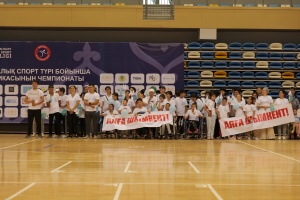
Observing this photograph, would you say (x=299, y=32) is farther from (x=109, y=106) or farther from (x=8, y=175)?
(x=8, y=175)

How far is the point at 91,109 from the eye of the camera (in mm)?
20266

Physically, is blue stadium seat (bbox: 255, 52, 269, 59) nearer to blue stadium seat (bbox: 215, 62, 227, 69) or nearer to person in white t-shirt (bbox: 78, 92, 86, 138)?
blue stadium seat (bbox: 215, 62, 227, 69)

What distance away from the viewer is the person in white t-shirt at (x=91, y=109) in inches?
794

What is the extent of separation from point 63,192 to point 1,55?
18.0 m

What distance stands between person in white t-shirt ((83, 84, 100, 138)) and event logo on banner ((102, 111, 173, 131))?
0.44 meters

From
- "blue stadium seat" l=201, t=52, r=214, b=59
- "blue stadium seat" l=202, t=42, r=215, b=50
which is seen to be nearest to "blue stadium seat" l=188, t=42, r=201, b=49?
"blue stadium seat" l=202, t=42, r=215, b=50

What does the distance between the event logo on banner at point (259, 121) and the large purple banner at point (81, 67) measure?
4.06m

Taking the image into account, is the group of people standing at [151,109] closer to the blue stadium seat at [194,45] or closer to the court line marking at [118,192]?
the blue stadium seat at [194,45]

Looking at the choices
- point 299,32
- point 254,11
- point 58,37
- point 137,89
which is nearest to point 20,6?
point 58,37

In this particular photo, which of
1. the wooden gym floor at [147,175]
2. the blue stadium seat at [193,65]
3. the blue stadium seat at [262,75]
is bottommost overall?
the wooden gym floor at [147,175]

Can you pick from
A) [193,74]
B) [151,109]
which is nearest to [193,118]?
[151,109]

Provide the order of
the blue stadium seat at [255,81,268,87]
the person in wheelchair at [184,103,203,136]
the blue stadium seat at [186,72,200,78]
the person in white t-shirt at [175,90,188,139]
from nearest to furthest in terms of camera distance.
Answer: the person in wheelchair at [184,103,203,136], the person in white t-shirt at [175,90,188,139], the blue stadium seat at [186,72,200,78], the blue stadium seat at [255,81,268,87]

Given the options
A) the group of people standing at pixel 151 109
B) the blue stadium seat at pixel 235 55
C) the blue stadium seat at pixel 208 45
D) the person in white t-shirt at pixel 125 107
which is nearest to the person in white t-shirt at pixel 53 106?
the group of people standing at pixel 151 109

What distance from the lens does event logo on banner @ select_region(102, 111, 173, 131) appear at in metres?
20.0
